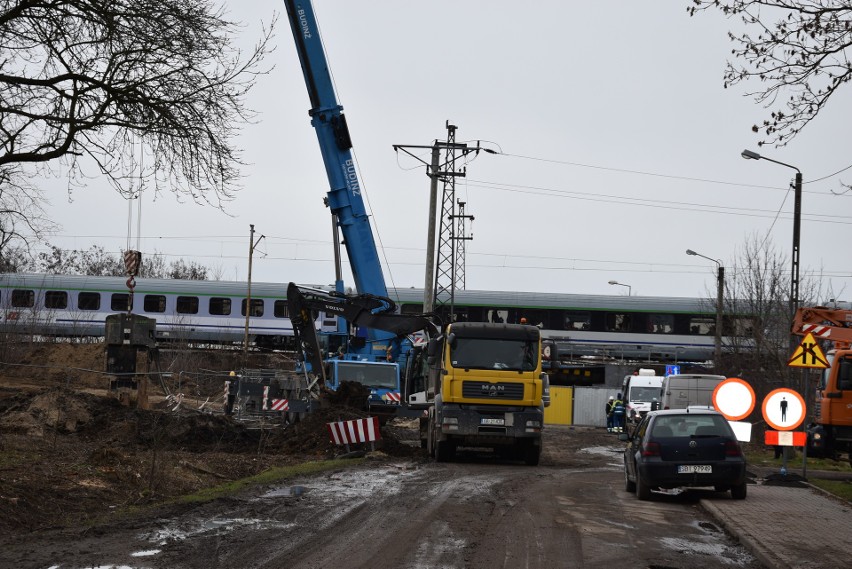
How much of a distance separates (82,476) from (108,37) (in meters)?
6.22

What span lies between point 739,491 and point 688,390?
19153 mm

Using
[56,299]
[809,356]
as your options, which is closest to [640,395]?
[809,356]

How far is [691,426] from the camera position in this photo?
17.2 meters

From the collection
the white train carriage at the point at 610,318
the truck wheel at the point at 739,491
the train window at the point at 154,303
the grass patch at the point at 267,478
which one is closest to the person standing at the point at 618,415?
the white train carriage at the point at 610,318

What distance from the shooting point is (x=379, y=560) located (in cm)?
1045

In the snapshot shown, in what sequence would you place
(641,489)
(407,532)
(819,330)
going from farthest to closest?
(819,330) < (641,489) < (407,532)

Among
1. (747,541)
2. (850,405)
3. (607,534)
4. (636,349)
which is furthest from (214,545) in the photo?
(636,349)

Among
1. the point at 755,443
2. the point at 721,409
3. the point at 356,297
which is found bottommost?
the point at 755,443

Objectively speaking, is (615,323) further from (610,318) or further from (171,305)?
(171,305)

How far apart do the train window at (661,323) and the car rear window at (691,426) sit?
3977 centimetres

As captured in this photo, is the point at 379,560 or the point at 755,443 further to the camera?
the point at 755,443

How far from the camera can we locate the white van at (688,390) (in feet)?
116

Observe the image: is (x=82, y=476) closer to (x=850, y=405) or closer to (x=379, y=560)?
(x=379, y=560)

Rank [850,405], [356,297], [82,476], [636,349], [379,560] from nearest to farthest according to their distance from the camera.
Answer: [379,560], [82,476], [850,405], [356,297], [636,349]
